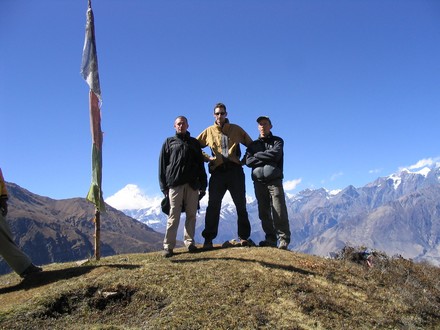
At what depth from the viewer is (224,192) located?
13.1m

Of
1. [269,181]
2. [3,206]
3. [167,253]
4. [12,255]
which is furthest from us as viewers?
[269,181]

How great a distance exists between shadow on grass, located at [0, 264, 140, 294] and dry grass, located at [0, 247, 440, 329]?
1.0 inches

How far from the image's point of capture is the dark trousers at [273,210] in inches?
507

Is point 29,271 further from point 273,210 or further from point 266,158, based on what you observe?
point 266,158

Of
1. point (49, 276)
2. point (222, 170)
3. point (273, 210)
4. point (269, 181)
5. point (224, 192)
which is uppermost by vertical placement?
point (222, 170)

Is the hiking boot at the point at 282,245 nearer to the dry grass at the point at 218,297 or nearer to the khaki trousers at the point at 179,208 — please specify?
the dry grass at the point at 218,297

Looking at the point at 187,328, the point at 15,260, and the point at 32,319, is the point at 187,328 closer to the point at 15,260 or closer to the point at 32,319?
the point at 32,319

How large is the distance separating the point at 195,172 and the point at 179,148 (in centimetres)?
88

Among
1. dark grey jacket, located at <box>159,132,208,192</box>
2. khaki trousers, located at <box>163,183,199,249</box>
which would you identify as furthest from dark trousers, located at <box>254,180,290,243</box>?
khaki trousers, located at <box>163,183,199,249</box>

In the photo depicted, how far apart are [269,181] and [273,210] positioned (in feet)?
3.12

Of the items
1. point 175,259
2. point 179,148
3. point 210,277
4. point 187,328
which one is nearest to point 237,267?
point 210,277

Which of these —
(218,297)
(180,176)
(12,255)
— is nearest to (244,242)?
(180,176)

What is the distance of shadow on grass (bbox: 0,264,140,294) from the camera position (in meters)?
9.85

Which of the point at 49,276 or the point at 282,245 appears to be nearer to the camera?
the point at 49,276
